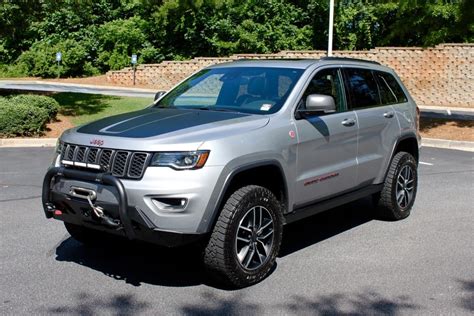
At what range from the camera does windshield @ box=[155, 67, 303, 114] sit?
5355 mm

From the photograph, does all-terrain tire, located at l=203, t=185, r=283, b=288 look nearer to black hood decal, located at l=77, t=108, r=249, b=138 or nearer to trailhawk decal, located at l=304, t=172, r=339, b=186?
trailhawk decal, located at l=304, t=172, r=339, b=186

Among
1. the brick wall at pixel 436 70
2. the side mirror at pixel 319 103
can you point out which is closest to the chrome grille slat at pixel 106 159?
the side mirror at pixel 319 103

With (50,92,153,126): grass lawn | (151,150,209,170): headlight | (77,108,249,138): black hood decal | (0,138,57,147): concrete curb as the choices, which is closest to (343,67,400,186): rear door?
(77,108,249,138): black hood decal

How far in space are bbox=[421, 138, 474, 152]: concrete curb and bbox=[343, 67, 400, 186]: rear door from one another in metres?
7.97

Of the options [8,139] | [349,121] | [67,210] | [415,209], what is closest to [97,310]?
[67,210]

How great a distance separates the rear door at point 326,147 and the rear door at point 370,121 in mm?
154

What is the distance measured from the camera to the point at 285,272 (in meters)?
5.14

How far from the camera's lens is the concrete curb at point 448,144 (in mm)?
13900

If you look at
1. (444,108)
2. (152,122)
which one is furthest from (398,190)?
(444,108)

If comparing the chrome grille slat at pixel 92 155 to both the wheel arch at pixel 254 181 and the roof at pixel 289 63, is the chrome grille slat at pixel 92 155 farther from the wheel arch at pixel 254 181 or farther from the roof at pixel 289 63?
the roof at pixel 289 63

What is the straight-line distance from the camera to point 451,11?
25406 mm

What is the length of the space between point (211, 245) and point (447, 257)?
243 cm

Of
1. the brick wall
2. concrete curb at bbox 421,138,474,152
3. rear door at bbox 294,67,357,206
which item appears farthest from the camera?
the brick wall

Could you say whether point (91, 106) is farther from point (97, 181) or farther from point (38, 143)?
point (97, 181)
